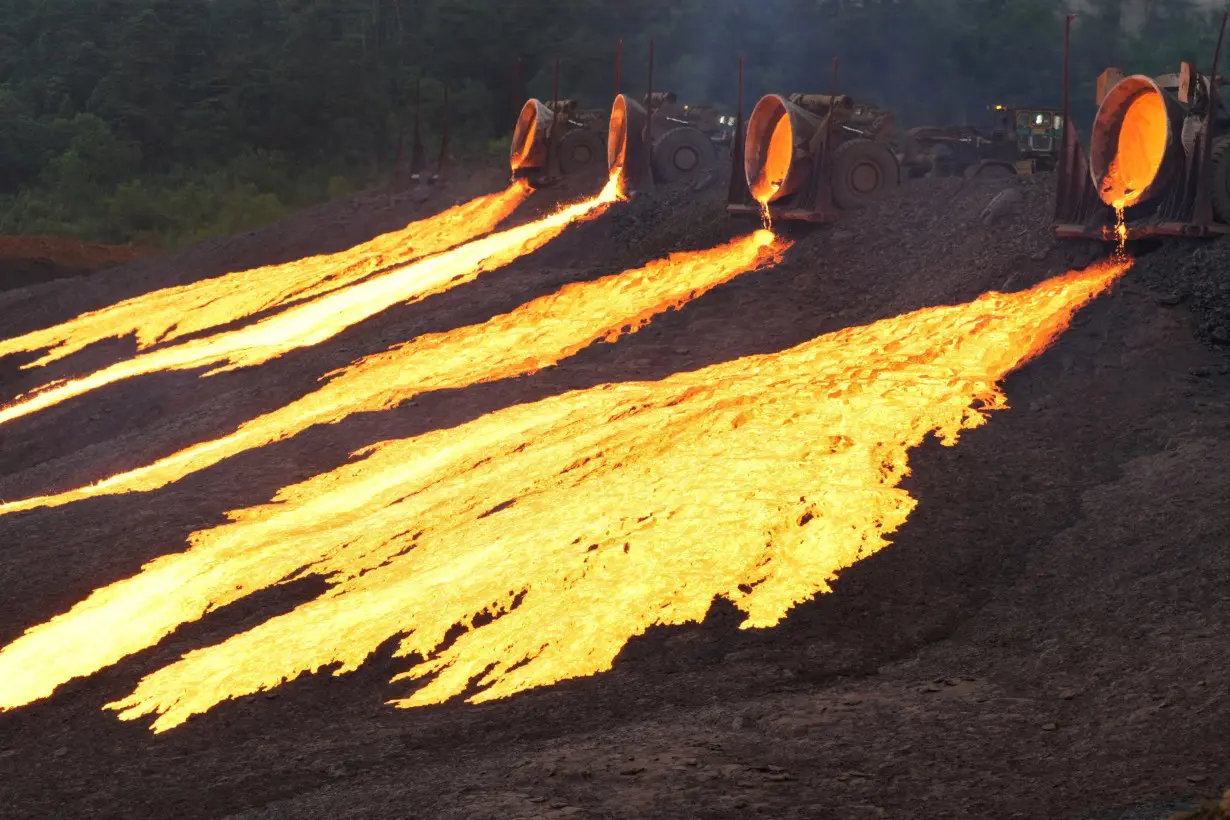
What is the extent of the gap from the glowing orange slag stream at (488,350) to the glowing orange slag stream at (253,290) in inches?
279

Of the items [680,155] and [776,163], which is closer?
[776,163]

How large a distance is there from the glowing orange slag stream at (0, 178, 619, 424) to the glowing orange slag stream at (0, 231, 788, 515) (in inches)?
121

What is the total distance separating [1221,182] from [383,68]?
1843 inches

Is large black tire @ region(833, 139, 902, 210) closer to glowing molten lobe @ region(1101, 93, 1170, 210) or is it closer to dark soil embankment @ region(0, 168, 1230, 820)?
dark soil embankment @ region(0, 168, 1230, 820)

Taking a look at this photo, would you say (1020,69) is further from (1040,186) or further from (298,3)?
(1040,186)

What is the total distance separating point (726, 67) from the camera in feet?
187

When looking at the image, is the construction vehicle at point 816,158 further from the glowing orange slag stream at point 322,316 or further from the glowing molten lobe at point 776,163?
the glowing orange slag stream at point 322,316

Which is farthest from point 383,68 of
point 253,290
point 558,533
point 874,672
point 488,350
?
point 874,672

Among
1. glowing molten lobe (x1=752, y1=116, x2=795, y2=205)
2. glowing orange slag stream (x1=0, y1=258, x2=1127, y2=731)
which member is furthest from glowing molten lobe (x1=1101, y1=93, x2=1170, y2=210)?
glowing molten lobe (x1=752, y1=116, x2=795, y2=205)

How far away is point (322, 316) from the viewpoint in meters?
22.8

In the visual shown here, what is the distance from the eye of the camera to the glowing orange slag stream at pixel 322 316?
20797 millimetres

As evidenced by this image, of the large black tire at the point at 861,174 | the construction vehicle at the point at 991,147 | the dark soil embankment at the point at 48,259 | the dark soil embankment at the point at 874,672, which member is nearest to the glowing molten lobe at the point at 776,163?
the large black tire at the point at 861,174

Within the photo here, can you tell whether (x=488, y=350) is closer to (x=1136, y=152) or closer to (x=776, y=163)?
(x=776, y=163)

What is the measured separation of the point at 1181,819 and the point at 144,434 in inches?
541
